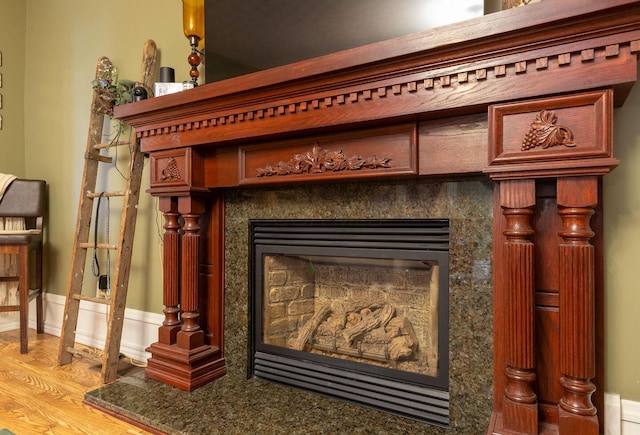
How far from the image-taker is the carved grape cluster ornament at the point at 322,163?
132cm

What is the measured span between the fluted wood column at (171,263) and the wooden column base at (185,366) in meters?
0.07

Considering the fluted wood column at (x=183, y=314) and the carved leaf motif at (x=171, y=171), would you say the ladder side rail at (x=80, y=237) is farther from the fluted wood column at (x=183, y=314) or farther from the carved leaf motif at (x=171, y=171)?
the carved leaf motif at (x=171, y=171)

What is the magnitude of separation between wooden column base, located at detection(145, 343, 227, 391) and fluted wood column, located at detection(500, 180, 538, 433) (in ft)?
Result: 3.94

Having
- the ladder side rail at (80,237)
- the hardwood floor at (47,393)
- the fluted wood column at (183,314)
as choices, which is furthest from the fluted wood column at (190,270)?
the ladder side rail at (80,237)

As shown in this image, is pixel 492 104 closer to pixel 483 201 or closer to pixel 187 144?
pixel 483 201

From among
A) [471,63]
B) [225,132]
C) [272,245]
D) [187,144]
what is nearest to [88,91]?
[187,144]

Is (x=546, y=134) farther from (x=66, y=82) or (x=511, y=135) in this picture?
(x=66, y=82)

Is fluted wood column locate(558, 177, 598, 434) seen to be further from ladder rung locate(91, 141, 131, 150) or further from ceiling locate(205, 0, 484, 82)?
ladder rung locate(91, 141, 131, 150)

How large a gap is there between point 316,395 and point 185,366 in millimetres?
567

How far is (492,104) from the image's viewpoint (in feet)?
3.52

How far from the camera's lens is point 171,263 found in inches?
70.2

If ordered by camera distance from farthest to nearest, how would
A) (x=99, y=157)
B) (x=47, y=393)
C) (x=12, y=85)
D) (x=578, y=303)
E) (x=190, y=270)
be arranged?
1. (x=12, y=85)
2. (x=99, y=157)
3. (x=47, y=393)
4. (x=190, y=270)
5. (x=578, y=303)

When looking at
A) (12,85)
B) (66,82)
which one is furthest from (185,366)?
(12,85)

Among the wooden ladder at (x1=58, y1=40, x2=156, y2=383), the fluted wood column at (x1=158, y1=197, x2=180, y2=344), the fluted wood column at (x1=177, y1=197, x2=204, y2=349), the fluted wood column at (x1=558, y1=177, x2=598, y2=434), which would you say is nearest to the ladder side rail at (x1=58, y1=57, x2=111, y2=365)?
the wooden ladder at (x1=58, y1=40, x2=156, y2=383)
